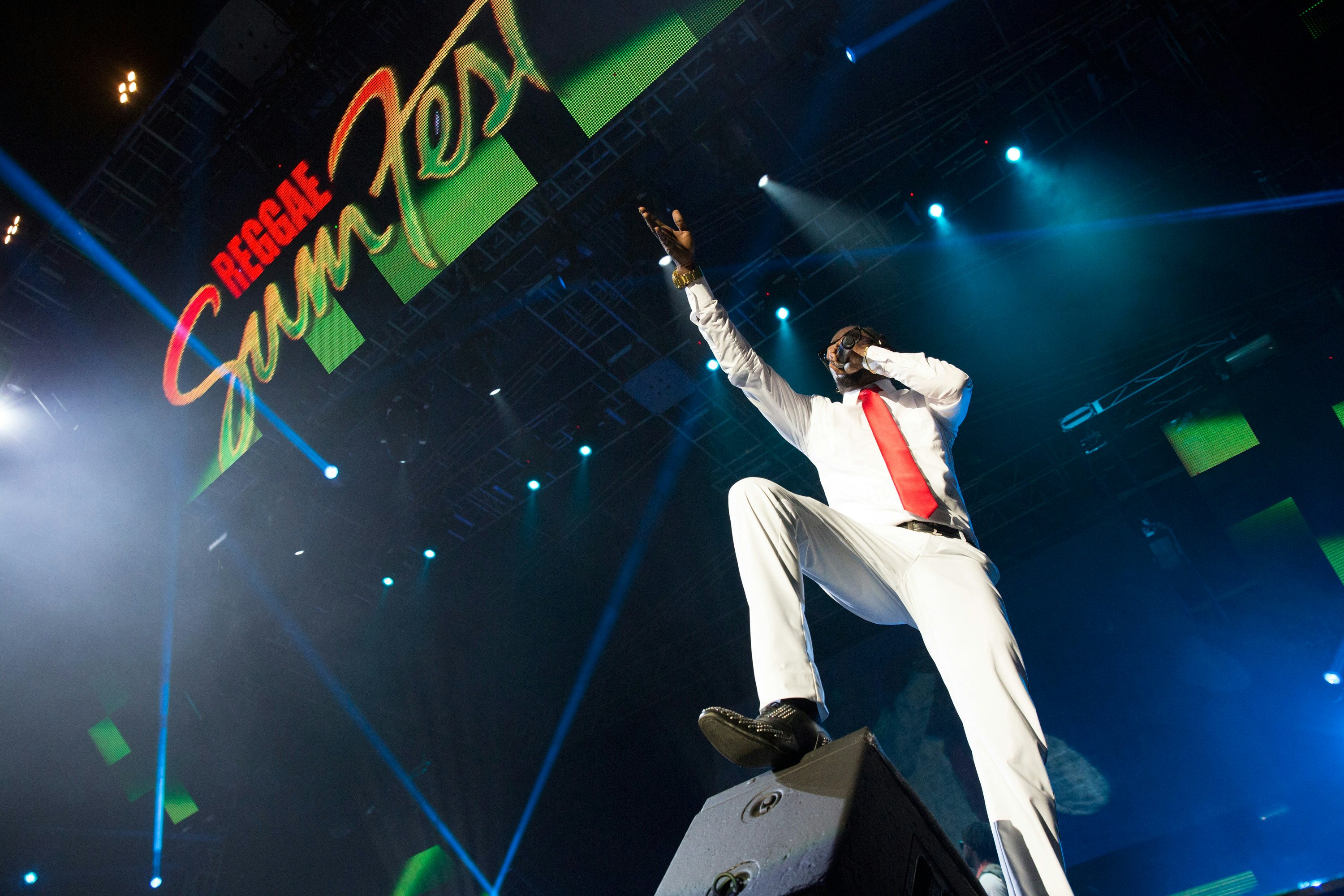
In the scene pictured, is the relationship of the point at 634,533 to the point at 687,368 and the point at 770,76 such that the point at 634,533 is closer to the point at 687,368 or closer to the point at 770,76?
the point at 687,368

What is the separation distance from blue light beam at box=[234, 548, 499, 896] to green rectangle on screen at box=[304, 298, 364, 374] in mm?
4679

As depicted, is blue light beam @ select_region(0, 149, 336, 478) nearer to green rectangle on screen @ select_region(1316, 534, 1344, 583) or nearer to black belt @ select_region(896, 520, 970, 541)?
black belt @ select_region(896, 520, 970, 541)

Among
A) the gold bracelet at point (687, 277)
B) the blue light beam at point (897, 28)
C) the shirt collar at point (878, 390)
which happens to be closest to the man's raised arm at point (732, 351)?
the gold bracelet at point (687, 277)

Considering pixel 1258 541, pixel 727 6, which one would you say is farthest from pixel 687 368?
pixel 1258 541

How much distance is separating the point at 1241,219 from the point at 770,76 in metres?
4.11

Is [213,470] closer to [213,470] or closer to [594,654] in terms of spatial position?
[213,470]

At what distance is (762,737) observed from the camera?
1.49 meters

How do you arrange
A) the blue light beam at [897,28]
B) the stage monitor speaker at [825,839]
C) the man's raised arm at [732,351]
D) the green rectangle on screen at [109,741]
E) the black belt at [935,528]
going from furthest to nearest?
the green rectangle on screen at [109,741] < the blue light beam at [897,28] < the man's raised arm at [732,351] < the black belt at [935,528] < the stage monitor speaker at [825,839]

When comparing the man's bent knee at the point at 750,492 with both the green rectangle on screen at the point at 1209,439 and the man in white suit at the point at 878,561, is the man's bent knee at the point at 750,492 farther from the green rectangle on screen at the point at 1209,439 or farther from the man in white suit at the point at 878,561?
the green rectangle on screen at the point at 1209,439

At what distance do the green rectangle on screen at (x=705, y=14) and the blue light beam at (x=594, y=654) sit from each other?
5531 millimetres

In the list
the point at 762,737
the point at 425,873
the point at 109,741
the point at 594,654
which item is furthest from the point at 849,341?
the point at 109,741

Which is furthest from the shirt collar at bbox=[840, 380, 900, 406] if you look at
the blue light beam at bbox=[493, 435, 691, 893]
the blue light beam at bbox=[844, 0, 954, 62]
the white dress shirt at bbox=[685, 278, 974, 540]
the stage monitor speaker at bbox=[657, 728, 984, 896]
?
the blue light beam at bbox=[493, 435, 691, 893]

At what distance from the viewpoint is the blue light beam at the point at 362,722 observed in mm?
8859

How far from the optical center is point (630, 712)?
920 cm
